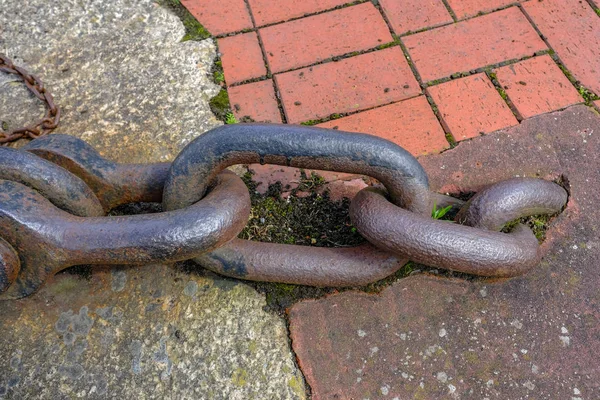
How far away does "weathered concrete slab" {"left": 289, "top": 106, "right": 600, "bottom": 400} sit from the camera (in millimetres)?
1369

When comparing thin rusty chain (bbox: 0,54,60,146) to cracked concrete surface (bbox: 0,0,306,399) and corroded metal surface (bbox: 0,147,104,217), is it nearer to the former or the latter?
cracked concrete surface (bbox: 0,0,306,399)

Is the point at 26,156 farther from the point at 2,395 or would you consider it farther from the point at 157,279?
the point at 2,395

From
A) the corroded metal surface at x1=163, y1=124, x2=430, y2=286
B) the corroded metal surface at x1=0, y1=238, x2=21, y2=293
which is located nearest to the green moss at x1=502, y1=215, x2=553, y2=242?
the corroded metal surface at x1=163, y1=124, x2=430, y2=286

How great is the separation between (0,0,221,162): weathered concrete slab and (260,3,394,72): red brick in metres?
0.25

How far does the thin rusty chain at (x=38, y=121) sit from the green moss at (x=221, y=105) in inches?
20.3

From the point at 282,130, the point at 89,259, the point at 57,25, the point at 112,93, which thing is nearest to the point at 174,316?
the point at 89,259

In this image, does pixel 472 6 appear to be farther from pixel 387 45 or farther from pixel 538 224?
pixel 538 224

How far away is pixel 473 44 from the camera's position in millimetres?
1902

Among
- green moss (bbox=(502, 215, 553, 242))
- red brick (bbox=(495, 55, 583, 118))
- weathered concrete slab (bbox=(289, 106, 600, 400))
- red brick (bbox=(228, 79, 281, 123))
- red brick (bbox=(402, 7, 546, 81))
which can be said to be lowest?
weathered concrete slab (bbox=(289, 106, 600, 400))

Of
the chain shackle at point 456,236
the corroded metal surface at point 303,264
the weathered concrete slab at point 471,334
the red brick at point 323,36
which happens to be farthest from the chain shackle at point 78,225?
the red brick at point 323,36

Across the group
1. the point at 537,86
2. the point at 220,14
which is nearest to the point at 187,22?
the point at 220,14

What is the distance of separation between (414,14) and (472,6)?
22 cm

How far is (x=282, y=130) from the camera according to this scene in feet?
3.93

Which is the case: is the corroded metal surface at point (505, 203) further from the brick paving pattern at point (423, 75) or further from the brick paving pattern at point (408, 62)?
the brick paving pattern at point (408, 62)
